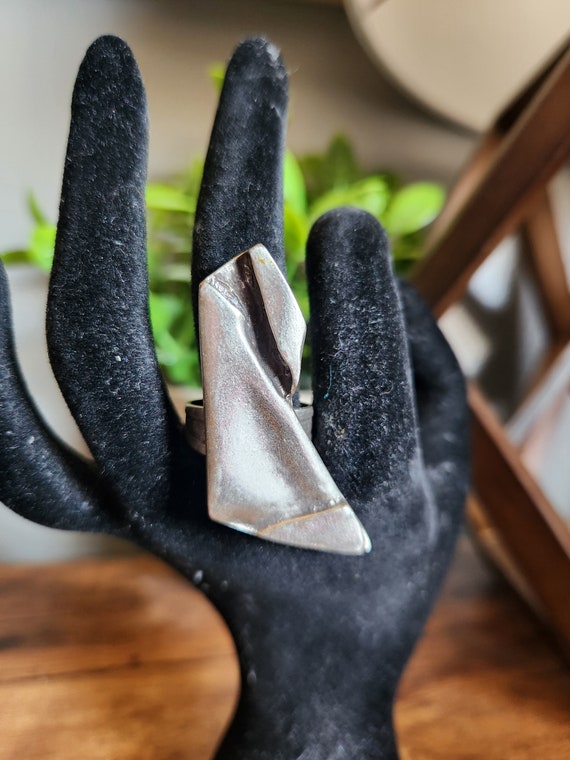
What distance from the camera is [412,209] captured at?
43 centimetres

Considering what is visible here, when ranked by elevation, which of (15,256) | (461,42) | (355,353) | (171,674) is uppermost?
(461,42)

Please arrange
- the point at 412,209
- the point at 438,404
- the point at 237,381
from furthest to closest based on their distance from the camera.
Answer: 1. the point at 412,209
2. the point at 438,404
3. the point at 237,381

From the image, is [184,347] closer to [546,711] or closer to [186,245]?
[186,245]

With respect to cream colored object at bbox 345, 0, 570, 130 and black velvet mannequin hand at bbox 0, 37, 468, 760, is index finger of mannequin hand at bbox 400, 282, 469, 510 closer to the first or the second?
black velvet mannequin hand at bbox 0, 37, 468, 760

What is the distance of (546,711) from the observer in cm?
33

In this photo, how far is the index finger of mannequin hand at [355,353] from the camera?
218mm

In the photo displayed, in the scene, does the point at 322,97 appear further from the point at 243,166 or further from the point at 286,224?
the point at 243,166

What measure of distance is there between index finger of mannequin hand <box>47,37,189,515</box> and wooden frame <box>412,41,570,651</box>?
0.75 ft

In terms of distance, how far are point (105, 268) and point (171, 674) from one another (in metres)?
0.25

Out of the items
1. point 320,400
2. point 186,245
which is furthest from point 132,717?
point 186,245

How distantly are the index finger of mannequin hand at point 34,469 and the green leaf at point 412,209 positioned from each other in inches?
11.5

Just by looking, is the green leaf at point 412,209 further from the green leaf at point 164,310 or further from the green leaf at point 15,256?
the green leaf at point 15,256

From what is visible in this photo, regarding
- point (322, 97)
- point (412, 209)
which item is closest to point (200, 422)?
point (412, 209)

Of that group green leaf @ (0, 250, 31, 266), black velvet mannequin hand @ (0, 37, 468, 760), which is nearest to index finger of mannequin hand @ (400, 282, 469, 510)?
black velvet mannequin hand @ (0, 37, 468, 760)
